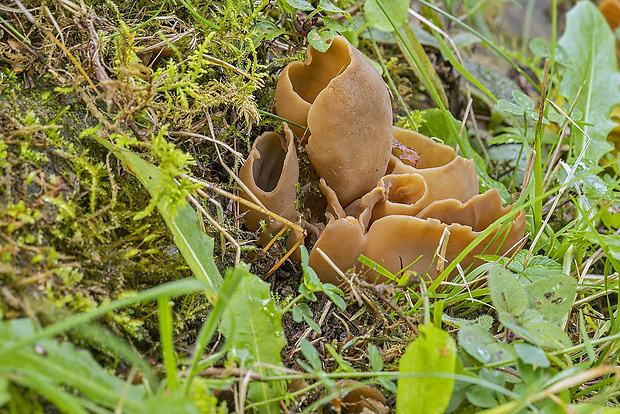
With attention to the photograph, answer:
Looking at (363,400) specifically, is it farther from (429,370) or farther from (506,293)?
(506,293)

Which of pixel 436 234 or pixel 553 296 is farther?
pixel 436 234

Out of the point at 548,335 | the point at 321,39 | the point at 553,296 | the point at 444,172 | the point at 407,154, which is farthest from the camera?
the point at 407,154

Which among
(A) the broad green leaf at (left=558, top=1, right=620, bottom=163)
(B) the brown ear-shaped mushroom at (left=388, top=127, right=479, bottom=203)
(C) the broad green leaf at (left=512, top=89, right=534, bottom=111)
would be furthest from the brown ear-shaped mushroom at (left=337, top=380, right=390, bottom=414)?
(A) the broad green leaf at (left=558, top=1, right=620, bottom=163)

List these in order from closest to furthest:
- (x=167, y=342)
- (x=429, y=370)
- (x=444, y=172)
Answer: (x=167, y=342) → (x=429, y=370) → (x=444, y=172)

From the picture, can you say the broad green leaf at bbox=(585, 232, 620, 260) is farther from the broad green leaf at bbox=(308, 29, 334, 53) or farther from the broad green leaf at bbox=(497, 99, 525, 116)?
the broad green leaf at bbox=(308, 29, 334, 53)

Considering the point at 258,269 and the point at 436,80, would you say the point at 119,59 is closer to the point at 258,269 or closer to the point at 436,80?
the point at 258,269

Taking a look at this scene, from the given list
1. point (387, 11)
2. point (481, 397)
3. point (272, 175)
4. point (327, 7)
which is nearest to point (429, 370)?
point (481, 397)

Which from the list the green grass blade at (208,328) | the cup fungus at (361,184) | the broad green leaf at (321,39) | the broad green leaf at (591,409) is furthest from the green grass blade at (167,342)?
the broad green leaf at (321,39)
